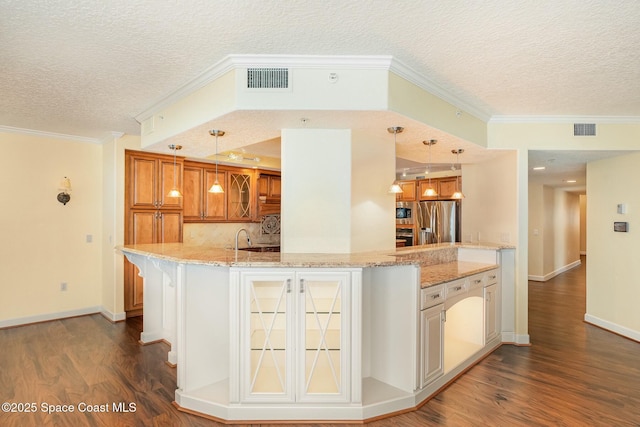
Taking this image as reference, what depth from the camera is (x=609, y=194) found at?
4367 mm

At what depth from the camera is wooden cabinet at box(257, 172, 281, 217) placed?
5992 millimetres

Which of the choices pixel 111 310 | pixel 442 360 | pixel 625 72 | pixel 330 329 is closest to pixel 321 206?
pixel 330 329

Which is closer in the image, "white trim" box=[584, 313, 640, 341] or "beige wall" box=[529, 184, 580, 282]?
"white trim" box=[584, 313, 640, 341]

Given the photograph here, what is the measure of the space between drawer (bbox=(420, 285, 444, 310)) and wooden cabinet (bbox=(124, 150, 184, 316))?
3.46 meters

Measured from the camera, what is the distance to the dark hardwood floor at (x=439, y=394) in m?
2.36

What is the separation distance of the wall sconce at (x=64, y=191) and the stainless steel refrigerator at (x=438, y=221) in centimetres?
612

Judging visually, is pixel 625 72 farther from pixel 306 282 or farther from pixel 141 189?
pixel 141 189

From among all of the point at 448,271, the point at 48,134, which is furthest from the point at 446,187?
→ the point at 48,134

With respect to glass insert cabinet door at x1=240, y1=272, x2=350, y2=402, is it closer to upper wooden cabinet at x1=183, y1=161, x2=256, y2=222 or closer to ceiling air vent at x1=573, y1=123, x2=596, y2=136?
upper wooden cabinet at x1=183, y1=161, x2=256, y2=222

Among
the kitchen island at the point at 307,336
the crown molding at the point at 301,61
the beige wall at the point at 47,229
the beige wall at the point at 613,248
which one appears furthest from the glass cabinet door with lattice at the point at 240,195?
the beige wall at the point at 613,248

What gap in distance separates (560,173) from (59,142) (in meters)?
7.79

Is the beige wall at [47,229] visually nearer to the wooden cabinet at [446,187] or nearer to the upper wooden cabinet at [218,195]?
the upper wooden cabinet at [218,195]

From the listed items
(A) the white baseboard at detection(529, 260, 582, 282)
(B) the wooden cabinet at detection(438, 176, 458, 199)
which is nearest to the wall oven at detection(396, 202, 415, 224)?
(B) the wooden cabinet at detection(438, 176, 458, 199)

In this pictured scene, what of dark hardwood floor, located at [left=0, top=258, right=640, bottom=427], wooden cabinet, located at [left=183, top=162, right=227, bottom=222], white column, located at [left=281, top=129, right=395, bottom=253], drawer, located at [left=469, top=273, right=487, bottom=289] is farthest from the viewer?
wooden cabinet, located at [left=183, top=162, right=227, bottom=222]
